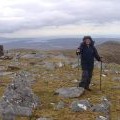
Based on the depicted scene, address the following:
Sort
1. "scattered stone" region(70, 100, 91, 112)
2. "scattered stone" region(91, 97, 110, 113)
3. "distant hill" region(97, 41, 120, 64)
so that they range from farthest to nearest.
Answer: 1. "distant hill" region(97, 41, 120, 64)
2. "scattered stone" region(70, 100, 91, 112)
3. "scattered stone" region(91, 97, 110, 113)

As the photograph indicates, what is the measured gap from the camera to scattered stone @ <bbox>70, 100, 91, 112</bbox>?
21.3 meters

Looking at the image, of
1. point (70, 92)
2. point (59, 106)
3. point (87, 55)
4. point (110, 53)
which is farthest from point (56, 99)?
point (110, 53)

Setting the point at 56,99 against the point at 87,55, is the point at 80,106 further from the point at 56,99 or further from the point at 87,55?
the point at 87,55

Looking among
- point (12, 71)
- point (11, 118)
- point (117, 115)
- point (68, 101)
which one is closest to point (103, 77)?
point (12, 71)

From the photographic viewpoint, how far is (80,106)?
2142 cm

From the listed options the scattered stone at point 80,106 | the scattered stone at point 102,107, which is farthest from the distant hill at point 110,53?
the scattered stone at point 80,106

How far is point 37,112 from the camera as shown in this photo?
21.0 m

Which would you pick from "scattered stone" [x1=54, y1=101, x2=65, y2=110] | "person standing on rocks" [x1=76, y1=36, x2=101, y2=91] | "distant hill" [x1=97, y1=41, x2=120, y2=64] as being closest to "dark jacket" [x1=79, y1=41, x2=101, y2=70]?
"person standing on rocks" [x1=76, y1=36, x2=101, y2=91]

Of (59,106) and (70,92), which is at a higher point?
(70,92)

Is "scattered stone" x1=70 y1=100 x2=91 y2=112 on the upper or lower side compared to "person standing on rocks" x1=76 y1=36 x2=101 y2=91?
lower

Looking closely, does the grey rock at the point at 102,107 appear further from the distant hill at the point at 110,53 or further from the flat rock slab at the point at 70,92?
the distant hill at the point at 110,53

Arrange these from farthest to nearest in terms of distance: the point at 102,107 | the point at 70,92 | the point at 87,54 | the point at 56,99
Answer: the point at 87,54 → the point at 70,92 → the point at 56,99 → the point at 102,107

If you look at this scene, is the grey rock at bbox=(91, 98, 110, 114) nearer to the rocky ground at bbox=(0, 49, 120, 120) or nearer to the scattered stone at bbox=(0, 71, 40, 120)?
the rocky ground at bbox=(0, 49, 120, 120)

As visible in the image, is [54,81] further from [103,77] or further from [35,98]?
[35,98]
